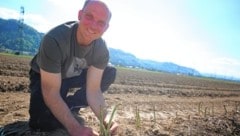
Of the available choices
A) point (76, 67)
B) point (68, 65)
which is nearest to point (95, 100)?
point (76, 67)

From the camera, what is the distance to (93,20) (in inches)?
120

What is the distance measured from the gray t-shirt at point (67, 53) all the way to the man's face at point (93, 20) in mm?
211

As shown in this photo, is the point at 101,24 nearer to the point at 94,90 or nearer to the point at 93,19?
the point at 93,19

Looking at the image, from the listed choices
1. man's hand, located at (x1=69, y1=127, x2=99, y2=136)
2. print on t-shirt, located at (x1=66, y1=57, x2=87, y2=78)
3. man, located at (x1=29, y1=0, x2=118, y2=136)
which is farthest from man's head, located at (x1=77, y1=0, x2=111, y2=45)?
man's hand, located at (x1=69, y1=127, x2=99, y2=136)

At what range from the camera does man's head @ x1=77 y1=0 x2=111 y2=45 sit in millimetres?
3064

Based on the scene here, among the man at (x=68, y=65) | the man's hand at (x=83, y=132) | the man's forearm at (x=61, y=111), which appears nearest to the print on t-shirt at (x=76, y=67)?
the man at (x=68, y=65)

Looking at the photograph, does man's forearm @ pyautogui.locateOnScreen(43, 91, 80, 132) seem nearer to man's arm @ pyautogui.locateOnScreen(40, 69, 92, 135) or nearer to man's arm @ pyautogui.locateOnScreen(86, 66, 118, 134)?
man's arm @ pyautogui.locateOnScreen(40, 69, 92, 135)

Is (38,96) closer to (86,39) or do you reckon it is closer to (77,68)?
(77,68)

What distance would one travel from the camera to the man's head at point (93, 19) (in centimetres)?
306

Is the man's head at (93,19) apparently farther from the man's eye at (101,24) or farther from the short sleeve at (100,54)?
the short sleeve at (100,54)

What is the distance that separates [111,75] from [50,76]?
157 cm

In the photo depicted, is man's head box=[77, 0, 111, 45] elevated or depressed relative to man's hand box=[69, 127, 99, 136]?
elevated

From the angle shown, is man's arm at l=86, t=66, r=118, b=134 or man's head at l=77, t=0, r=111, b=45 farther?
man's arm at l=86, t=66, r=118, b=134

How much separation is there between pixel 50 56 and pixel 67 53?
30 centimetres
